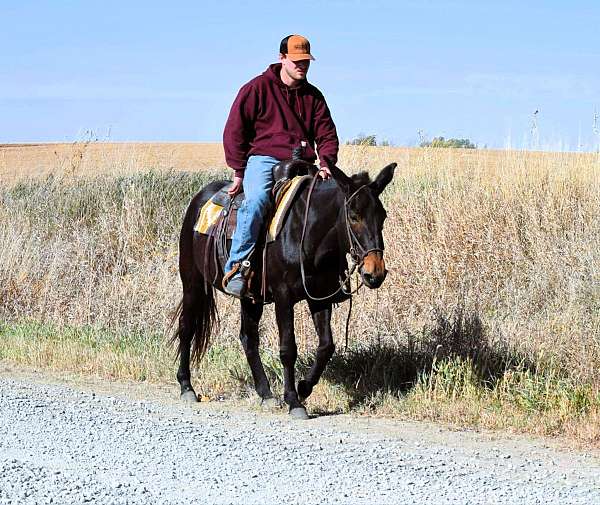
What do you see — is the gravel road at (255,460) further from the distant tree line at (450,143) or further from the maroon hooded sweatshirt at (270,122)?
the distant tree line at (450,143)

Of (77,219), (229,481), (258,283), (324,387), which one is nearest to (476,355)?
(324,387)

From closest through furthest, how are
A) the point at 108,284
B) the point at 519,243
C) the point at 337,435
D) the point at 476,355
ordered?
the point at 337,435 < the point at 476,355 < the point at 519,243 < the point at 108,284

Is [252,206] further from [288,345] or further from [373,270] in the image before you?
[373,270]

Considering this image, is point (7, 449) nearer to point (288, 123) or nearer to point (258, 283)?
point (258, 283)

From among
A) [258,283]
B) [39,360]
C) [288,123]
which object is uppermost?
[288,123]

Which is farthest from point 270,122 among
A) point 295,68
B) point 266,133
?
point 295,68

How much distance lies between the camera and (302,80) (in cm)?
837

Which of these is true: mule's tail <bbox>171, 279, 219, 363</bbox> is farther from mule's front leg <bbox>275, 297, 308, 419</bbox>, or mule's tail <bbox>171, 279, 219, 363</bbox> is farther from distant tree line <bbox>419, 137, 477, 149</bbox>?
distant tree line <bbox>419, 137, 477, 149</bbox>

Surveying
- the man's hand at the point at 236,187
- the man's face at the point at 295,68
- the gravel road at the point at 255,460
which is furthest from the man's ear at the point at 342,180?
the gravel road at the point at 255,460

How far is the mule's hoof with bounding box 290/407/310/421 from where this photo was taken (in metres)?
7.96

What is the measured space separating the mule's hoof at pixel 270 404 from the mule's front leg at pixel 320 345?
23 centimetres

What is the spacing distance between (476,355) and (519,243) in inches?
116

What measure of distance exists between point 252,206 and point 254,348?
4.50 ft

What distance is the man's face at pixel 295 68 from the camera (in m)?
8.25
